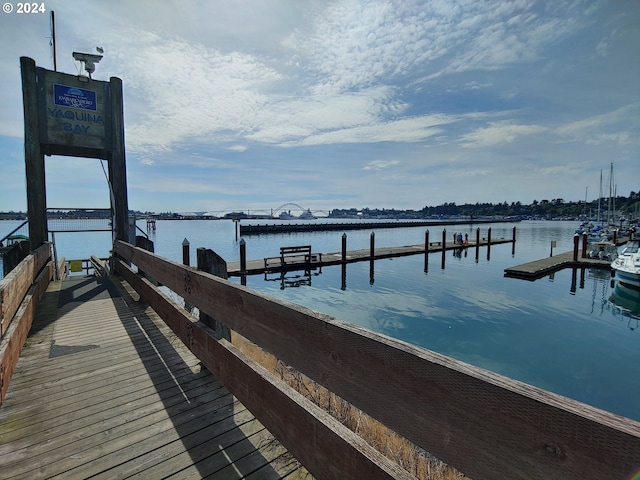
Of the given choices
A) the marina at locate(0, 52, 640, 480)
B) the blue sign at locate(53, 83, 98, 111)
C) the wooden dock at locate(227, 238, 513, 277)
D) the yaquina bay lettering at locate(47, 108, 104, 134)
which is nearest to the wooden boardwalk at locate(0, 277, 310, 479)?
the marina at locate(0, 52, 640, 480)

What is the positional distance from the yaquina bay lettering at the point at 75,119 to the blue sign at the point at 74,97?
6.2 inches

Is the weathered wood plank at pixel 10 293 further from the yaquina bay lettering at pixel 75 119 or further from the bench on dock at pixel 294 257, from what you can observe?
the bench on dock at pixel 294 257

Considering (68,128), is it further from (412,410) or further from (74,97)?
(412,410)

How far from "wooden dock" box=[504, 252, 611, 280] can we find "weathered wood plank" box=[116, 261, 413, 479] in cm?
2083

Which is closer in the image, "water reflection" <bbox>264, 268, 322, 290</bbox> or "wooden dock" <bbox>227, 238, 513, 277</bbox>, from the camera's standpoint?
"water reflection" <bbox>264, 268, 322, 290</bbox>

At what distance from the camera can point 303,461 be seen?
1.74 metres

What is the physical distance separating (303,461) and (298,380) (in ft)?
15.0

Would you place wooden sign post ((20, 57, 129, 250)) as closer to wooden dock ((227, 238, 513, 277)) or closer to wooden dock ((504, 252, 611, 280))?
wooden dock ((227, 238, 513, 277))

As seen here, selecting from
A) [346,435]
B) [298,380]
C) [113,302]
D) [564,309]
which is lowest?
[564,309]

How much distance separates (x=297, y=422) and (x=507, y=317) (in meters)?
12.9

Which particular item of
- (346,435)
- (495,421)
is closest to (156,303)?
(346,435)

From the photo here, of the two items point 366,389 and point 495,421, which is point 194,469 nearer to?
point 366,389

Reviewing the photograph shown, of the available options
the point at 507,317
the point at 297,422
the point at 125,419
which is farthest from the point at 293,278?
the point at 297,422

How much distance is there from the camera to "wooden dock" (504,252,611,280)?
1956cm
